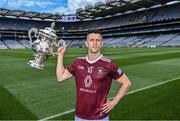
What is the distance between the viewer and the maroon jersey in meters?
4.11

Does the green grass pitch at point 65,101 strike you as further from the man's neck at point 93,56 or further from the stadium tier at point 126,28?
the stadium tier at point 126,28

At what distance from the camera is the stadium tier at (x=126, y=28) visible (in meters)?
86.6

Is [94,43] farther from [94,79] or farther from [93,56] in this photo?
[94,79]

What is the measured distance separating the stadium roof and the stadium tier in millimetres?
3133

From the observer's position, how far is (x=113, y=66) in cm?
416

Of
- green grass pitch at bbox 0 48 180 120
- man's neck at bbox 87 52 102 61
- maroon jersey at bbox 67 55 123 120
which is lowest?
green grass pitch at bbox 0 48 180 120

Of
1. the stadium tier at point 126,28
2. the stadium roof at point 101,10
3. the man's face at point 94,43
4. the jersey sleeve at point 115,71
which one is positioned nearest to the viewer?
the man's face at point 94,43

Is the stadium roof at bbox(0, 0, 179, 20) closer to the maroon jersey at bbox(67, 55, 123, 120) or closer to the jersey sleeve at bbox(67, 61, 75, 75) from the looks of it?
the jersey sleeve at bbox(67, 61, 75, 75)

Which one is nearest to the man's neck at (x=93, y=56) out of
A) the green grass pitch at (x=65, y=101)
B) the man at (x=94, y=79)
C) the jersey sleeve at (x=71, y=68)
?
the man at (x=94, y=79)

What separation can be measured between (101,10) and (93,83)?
103 meters

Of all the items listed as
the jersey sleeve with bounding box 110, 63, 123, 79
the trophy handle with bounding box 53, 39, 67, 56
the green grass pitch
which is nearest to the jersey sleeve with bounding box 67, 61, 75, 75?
the trophy handle with bounding box 53, 39, 67, 56

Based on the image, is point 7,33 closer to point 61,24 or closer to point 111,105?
point 61,24

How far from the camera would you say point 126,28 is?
104 metres

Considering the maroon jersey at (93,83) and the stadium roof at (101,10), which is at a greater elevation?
the stadium roof at (101,10)
